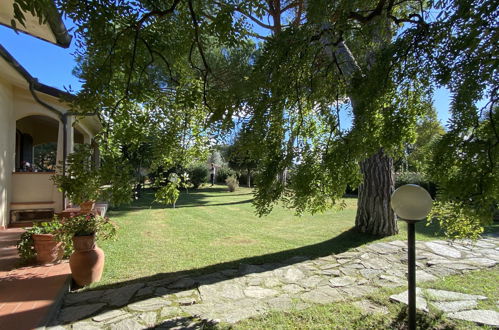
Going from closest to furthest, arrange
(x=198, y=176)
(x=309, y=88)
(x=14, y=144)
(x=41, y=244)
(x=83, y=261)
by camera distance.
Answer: (x=309, y=88) < (x=83, y=261) < (x=41, y=244) < (x=14, y=144) < (x=198, y=176)

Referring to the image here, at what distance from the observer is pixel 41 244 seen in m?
4.82

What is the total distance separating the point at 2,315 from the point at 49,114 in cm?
567

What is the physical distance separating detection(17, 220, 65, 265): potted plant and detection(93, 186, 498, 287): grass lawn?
92cm

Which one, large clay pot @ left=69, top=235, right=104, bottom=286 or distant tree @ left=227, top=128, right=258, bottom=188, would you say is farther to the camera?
large clay pot @ left=69, top=235, right=104, bottom=286

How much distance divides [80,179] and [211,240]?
5.81m

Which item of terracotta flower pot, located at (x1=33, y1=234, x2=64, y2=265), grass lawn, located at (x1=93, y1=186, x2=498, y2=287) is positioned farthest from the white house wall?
terracotta flower pot, located at (x1=33, y1=234, x2=64, y2=265)

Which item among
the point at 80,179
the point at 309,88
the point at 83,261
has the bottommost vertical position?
the point at 83,261

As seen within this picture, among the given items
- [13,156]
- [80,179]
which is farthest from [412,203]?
[13,156]

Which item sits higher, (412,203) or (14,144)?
(14,144)

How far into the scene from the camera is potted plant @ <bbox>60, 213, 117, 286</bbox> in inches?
172

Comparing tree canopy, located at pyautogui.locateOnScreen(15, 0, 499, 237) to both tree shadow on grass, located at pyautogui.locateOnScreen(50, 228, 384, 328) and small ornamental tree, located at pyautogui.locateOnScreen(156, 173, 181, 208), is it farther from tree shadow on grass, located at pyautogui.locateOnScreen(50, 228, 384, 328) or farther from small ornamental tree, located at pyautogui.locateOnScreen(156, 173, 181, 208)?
tree shadow on grass, located at pyautogui.locateOnScreen(50, 228, 384, 328)

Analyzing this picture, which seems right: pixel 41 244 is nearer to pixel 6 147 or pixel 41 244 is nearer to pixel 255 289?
pixel 6 147

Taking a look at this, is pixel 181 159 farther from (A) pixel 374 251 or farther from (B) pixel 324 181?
(A) pixel 374 251

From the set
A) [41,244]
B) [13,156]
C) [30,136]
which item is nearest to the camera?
[41,244]
